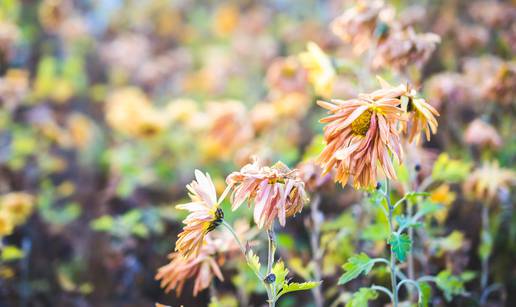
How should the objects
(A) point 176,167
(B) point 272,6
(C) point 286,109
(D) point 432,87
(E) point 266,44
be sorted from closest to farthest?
1. (D) point 432,87
2. (C) point 286,109
3. (A) point 176,167
4. (E) point 266,44
5. (B) point 272,6

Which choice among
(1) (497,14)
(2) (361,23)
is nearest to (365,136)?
(2) (361,23)

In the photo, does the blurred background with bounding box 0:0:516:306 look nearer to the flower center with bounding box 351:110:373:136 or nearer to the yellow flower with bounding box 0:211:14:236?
the yellow flower with bounding box 0:211:14:236

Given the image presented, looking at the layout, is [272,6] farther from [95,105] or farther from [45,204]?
[45,204]

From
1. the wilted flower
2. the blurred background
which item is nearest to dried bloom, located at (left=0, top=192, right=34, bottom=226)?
the blurred background

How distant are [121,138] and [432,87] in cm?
235

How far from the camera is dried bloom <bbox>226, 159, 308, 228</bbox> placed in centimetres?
108

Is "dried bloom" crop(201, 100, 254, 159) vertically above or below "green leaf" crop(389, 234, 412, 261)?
above

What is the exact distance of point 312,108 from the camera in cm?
345

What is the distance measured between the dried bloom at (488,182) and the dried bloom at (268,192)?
103cm

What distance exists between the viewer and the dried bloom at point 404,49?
5.28 feet

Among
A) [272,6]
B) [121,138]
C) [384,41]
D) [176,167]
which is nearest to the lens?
[384,41]

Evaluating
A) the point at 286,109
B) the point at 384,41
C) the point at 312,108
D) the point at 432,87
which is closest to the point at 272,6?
the point at 312,108

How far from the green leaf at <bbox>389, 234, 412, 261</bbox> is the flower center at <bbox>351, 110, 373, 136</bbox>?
30cm

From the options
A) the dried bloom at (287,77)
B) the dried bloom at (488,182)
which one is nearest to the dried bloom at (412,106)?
the dried bloom at (488,182)
